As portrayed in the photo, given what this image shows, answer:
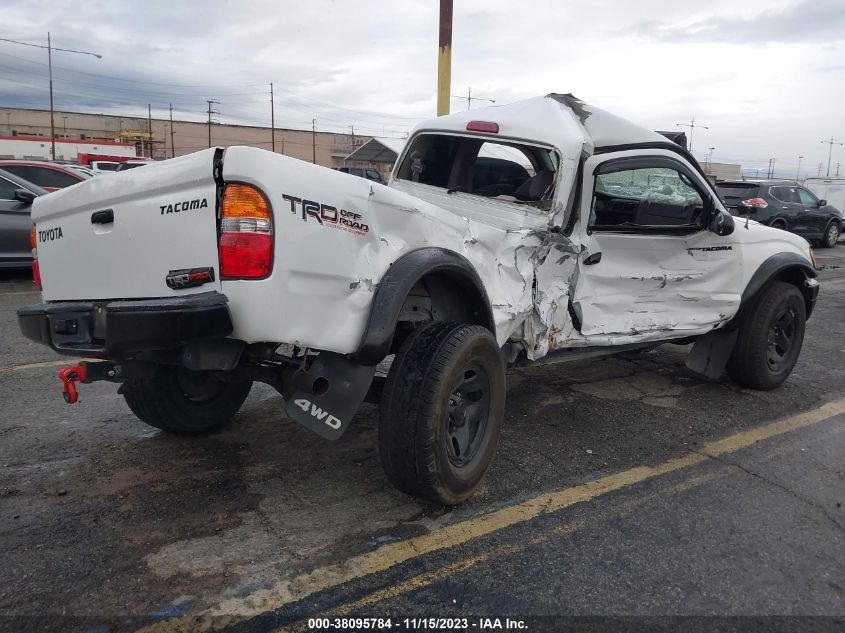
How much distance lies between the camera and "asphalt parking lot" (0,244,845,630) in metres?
2.45

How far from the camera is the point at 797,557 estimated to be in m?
2.84

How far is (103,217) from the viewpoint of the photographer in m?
2.81

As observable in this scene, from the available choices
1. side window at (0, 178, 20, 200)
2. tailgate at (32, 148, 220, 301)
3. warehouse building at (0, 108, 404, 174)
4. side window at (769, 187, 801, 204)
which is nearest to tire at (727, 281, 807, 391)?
tailgate at (32, 148, 220, 301)

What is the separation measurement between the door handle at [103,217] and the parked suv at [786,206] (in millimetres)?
15140

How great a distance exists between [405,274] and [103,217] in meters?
1.29

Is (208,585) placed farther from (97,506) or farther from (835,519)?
(835,519)

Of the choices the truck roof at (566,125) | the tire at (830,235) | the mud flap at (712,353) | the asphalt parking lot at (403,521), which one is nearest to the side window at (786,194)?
the tire at (830,235)

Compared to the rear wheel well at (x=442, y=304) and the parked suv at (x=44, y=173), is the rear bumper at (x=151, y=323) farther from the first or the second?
the parked suv at (x=44, y=173)

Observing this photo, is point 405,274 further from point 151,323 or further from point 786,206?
point 786,206

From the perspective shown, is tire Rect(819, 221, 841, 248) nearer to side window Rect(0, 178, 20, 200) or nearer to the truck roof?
the truck roof

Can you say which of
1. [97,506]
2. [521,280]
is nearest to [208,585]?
[97,506]

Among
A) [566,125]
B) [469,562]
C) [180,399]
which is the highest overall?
[566,125]

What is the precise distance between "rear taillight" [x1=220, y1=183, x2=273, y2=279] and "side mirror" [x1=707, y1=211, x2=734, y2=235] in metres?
3.29

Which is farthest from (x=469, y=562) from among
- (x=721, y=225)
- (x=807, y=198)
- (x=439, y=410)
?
(x=807, y=198)
